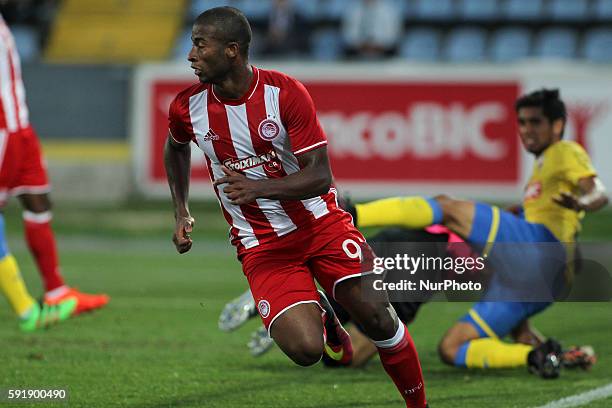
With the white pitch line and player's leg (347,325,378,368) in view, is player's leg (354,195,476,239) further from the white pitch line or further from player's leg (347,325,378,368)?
the white pitch line

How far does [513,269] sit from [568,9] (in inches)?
473

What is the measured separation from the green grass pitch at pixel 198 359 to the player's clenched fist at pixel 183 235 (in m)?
0.93

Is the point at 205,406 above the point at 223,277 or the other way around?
above

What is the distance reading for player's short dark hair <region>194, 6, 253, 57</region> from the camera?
483 centimetres

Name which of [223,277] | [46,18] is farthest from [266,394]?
[46,18]

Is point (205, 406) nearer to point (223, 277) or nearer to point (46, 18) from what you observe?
point (223, 277)

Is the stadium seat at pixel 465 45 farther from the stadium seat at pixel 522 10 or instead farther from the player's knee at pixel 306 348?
the player's knee at pixel 306 348

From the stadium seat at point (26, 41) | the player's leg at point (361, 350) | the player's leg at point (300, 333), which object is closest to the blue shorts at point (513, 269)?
the player's leg at point (361, 350)

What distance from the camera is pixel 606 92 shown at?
1396 centimetres

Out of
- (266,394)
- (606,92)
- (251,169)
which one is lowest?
(606,92)

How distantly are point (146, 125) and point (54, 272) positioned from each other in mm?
6809

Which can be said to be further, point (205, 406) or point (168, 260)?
point (168, 260)

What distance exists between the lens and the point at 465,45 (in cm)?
1772

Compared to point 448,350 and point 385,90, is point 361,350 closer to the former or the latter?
point 448,350
